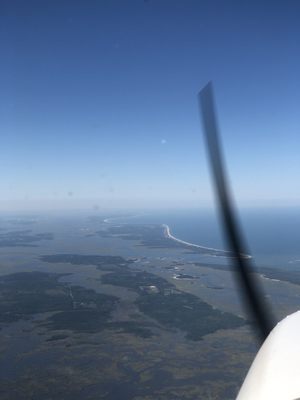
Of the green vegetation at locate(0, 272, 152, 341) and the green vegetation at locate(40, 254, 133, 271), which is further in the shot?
the green vegetation at locate(40, 254, 133, 271)

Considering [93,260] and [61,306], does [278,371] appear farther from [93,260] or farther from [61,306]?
[93,260]

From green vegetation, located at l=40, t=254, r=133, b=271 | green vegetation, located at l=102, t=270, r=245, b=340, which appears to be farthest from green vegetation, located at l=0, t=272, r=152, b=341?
green vegetation, located at l=40, t=254, r=133, b=271

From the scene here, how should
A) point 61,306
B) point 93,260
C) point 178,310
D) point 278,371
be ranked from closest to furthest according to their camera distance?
1. point 278,371
2. point 178,310
3. point 61,306
4. point 93,260

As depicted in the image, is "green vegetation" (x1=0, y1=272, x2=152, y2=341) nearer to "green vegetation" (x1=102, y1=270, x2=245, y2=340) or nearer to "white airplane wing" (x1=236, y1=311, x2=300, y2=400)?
"green vegetation" (x1=102, y1=270, x2=245, y2=340)

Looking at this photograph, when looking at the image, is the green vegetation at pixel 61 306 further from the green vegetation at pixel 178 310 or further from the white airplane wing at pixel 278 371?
the white airplane wing at pixel 278 371

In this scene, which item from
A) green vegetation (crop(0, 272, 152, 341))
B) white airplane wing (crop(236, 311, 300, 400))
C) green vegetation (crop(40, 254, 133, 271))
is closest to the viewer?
white airplane wing (crop(236, 311, 300, 400))

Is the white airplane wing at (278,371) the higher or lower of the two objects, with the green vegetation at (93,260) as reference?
higher

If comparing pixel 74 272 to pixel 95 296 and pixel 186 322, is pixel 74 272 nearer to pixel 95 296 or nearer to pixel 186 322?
pixel 95 296

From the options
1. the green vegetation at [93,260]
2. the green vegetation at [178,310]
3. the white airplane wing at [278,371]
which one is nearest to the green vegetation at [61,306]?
the green vegetation at [178,310]

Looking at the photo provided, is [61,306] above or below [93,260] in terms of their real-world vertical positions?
below

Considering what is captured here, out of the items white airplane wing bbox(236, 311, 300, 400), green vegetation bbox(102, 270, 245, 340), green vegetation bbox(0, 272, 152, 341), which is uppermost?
white airplane wing bbox(236, 311, 300, 400)

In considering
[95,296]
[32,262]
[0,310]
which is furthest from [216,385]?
[32,262]

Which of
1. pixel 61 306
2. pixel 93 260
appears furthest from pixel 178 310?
pixel 93 260
